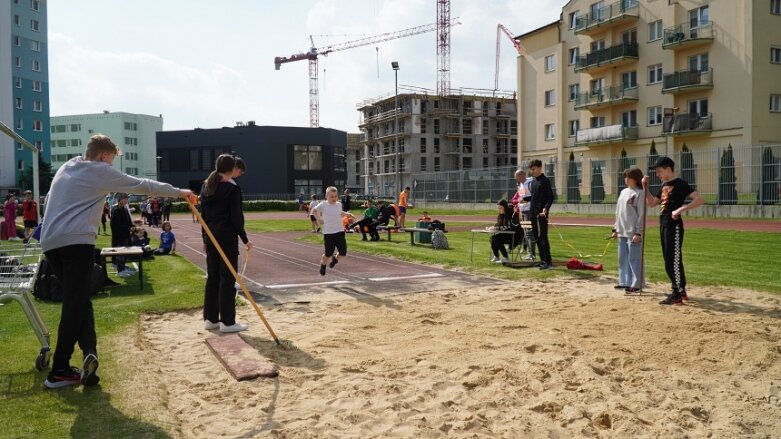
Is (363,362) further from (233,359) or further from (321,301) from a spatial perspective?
(321,301)

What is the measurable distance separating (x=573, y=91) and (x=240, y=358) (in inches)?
1928

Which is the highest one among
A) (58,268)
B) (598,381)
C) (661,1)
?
(661,1)

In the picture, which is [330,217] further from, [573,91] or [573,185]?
[573,91]

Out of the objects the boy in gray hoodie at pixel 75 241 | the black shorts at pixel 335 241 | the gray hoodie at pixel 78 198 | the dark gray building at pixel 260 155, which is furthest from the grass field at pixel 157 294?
the dark gray building at pixel 260 155

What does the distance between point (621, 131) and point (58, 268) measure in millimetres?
44245

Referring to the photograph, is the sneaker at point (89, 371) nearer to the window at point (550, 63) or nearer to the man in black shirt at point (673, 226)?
the man in black shirt at point (673, 226)

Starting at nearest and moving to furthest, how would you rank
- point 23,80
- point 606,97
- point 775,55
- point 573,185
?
point 775,55 → point 573,185 → point 606,97 → point 23,80

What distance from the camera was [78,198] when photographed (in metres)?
4.87

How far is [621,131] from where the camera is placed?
1737 inches

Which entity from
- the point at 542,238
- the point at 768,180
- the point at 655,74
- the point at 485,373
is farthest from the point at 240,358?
the point at 655,74

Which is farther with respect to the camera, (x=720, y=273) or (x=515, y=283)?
(x=720, y=273)

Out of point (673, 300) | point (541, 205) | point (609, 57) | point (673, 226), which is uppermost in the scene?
point (609, 57)

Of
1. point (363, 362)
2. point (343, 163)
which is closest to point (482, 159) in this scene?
point (343, 163)

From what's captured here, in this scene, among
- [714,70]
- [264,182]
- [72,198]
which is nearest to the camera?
[72,198]
